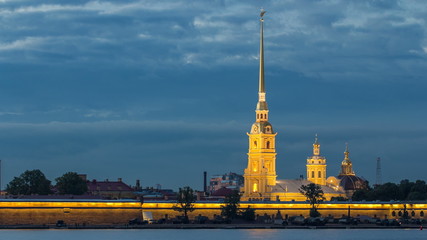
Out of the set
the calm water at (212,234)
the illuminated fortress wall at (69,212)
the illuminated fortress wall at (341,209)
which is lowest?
the calm water at (212,234)

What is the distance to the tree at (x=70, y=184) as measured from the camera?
190 m

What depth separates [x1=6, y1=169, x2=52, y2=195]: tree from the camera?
185375 millimetres

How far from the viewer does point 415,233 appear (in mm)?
150875

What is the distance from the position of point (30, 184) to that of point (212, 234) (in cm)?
4814

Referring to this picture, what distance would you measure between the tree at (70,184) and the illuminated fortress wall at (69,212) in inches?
1007

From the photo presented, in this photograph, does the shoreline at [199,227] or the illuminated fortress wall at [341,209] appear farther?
the illuminated fortress wall at [341,209]

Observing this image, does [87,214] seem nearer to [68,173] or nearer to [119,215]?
[119,215]

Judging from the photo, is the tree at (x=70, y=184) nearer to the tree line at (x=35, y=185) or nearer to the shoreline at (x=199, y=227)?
the tree line at (x=35, y=185)

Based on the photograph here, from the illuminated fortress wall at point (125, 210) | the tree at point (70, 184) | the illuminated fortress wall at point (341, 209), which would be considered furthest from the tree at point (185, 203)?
the tree at point (70, 184)

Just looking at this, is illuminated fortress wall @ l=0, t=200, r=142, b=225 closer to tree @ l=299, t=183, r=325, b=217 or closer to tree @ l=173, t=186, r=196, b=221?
tree @ l=173, t=186, r=196, b=221

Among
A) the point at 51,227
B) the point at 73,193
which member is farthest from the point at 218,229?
the point at 73,193

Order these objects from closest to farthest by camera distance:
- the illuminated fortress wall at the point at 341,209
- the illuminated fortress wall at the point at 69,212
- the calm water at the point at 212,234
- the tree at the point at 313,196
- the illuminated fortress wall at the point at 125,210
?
the calm water at the point at 212,234, the illuminated fortress wall at the point at 69,212, the illuminated fortress wall at the point at 125,210, the tree at the point at 313,196, the illuminated fortress wall at the point at 341,209

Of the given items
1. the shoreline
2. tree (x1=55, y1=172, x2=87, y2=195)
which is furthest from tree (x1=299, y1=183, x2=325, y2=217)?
tree (x1=55, y1=172, x2=87, y2=195)

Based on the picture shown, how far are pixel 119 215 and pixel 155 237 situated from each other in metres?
25.7
